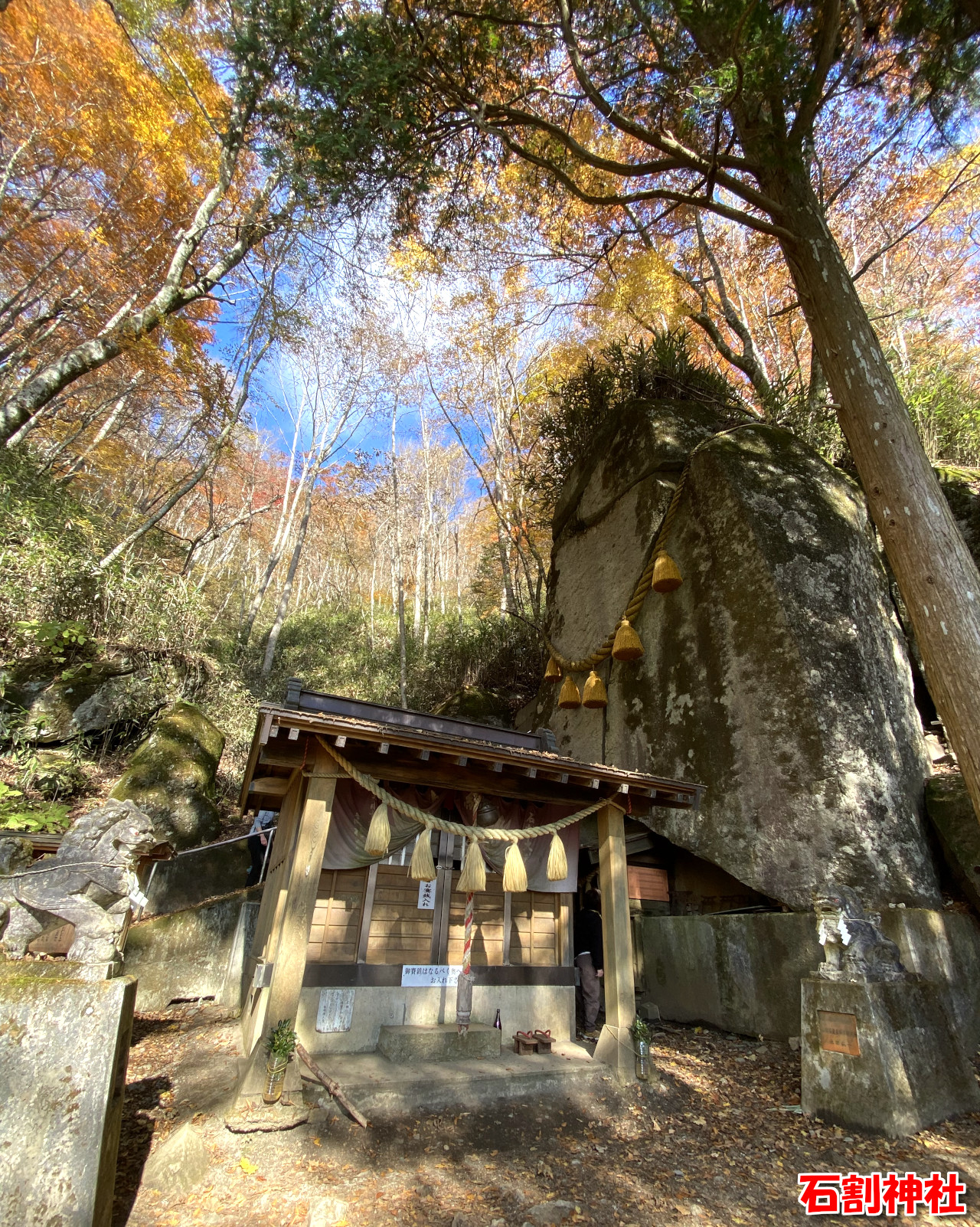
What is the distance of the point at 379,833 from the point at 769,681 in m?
5.76

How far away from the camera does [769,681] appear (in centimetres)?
808

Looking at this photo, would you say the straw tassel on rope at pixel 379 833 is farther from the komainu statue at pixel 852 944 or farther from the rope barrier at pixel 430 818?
the komainu statue at pixel 852 944

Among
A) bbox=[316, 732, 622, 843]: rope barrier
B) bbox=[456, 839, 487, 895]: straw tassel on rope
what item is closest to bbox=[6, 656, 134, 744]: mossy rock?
bbox=[316, 732, 622, 843]: rope barrier

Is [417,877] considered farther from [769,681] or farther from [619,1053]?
[769,681]

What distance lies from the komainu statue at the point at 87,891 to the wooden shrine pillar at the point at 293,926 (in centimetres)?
172

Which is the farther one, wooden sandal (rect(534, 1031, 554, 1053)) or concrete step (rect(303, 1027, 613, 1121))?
wooden sandal (rect(534, 1031, 554, 1053))

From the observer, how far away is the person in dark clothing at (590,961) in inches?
300

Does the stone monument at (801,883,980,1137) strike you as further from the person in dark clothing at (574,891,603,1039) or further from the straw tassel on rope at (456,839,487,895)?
the straw tassel on rope at (456,839,487,895)

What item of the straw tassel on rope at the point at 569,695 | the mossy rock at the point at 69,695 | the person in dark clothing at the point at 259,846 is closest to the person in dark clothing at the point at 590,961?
the straw tassel on rope at the point at 569,695

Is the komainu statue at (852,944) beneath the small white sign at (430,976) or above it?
above

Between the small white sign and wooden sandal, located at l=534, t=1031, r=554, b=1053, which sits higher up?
the small white sign

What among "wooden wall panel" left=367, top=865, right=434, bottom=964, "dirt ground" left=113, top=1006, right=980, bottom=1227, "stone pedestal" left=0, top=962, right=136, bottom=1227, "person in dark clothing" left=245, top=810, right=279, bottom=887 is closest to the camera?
"stone pedestal" left=0, top=962, right=136, bottom=1227

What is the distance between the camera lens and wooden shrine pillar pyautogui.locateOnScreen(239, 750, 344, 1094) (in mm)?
4832

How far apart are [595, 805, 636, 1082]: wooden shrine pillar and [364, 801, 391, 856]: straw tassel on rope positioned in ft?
8.66
